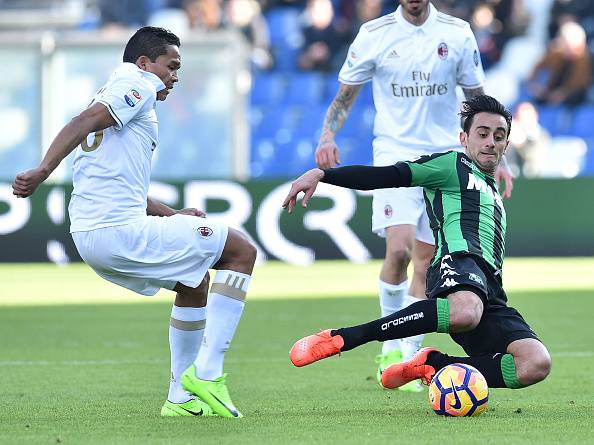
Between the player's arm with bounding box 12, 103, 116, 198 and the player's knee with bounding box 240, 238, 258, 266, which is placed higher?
the player's arm with bounding box 12, 103, 116, 198

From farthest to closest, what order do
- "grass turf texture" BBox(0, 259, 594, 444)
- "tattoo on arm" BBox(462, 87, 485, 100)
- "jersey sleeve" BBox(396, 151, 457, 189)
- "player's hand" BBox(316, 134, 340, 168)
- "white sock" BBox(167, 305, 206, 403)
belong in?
"tattoo on arm" BBox(462, 87, 485, 100), "player's hand" BBox(316, 134, 340, 168), "jersey sleeve" BBox(396, 151, 457, 189), "white sock" BBox(167, 305, 206, 403), "grass turf texture" BBox(0, 259, 594, 444)

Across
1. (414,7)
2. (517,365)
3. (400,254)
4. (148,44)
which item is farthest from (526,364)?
(414,7)

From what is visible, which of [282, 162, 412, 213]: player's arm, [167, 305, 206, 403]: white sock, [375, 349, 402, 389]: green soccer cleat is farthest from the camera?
[375, 349, 402, 389]: green soccer cleat

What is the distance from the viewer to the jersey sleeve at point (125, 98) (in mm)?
5738

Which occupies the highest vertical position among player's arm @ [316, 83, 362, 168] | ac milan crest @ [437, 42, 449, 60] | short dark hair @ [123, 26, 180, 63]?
short dark hair @ [123, 26, 180, 63]

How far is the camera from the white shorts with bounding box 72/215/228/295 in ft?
19.1

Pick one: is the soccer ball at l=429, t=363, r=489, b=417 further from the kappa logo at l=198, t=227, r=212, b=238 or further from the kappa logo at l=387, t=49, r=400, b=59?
the kappa logo at l=387, t=49, r=400, b=59

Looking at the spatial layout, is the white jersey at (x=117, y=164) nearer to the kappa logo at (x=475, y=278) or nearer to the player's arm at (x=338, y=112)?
the kappa logo at (x=475, y=278)

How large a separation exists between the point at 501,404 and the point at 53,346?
390 cm

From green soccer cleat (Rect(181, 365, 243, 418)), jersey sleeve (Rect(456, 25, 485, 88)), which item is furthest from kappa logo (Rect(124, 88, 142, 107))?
jersey sleeve (Rect(456, 25, 485, 88))

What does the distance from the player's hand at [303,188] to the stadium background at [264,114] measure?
10545 millimetres

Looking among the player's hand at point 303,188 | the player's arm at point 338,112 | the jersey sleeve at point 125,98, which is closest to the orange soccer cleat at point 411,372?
the player's hand at point 303,188

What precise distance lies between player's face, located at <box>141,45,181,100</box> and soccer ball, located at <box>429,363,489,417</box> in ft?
6.00

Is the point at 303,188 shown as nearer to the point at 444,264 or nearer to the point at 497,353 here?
the point at 444,264
